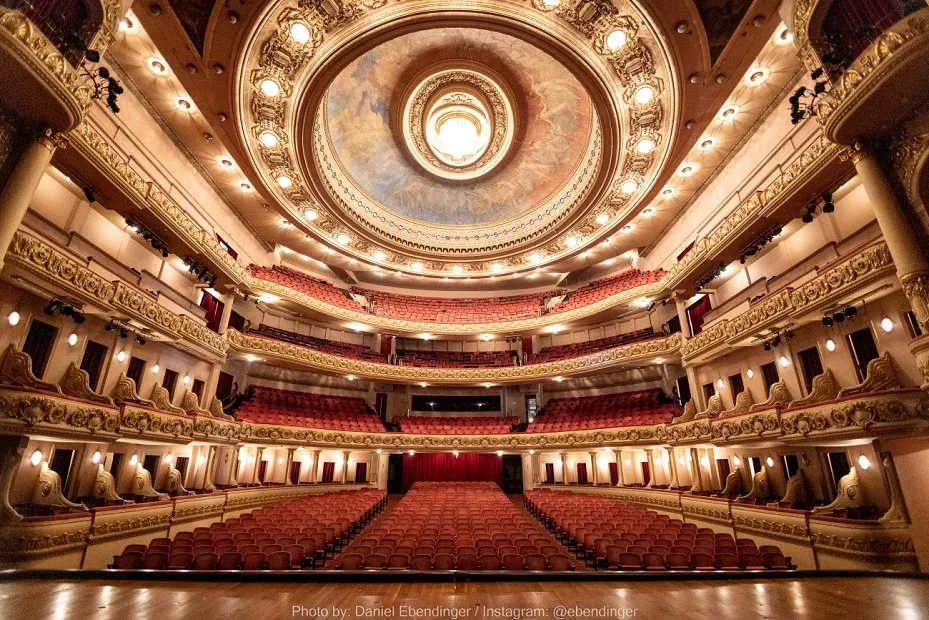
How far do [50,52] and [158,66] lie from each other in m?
5.07

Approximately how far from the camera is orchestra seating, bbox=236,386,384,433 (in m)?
14.5

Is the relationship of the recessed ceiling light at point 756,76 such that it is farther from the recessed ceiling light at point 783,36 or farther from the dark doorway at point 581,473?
the dark doorway at point 581,473

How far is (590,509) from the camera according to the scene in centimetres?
1028

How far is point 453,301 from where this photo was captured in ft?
75.2

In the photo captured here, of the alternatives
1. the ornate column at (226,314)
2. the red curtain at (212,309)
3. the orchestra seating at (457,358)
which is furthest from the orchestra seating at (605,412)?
the red curtain at (212,309)

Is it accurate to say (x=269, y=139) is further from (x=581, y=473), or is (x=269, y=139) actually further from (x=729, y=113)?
(x=581, y=473)

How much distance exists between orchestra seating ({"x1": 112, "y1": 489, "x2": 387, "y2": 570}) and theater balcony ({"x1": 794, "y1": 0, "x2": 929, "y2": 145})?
980cm

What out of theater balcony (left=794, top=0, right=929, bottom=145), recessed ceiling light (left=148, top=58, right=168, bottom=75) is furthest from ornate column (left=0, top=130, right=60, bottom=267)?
theater balcony (left=794, top=0, right=929, bottom=145)

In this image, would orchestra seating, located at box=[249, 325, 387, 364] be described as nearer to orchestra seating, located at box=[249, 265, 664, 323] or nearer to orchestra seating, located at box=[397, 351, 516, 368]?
orchestra seating, located at box=[397, 351, 516, 368]

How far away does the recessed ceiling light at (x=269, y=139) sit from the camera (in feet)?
36.2

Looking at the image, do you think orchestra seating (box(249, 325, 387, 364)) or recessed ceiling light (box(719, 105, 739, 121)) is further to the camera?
orchestra seating (box(249, 325, 387, 364))

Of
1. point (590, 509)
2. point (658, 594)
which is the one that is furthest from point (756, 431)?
point (658, 594)

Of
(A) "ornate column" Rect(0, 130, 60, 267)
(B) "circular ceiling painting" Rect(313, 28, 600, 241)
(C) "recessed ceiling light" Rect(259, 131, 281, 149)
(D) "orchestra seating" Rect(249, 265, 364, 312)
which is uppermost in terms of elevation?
Result: (B) "circular ceiling painting" Rect(313, 28, 600, 241)

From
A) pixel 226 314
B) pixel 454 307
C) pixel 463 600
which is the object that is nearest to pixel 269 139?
pixel 226 314
